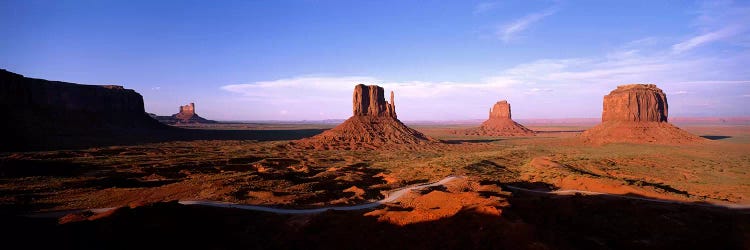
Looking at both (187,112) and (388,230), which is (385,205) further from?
(187,112)

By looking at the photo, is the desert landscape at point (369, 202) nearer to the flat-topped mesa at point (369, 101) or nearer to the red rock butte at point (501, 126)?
the flat-topped mesa at point (369, 101)

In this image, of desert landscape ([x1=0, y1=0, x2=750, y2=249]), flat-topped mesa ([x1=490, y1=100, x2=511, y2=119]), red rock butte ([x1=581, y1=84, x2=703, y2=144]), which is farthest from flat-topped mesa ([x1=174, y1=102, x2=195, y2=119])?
red rock butte ([x1=581, y1=84, x2=703, y2=144])

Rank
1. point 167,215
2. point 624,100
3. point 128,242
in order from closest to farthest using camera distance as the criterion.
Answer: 1. point 128,242
2. point 167,215
3. point 624,100

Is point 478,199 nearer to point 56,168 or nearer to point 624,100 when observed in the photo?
point 56,168

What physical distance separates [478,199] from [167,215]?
1609cm

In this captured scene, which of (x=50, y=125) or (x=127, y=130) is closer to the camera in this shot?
(x=50, y=125)

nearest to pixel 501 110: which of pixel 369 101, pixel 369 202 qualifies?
pixel 369 101

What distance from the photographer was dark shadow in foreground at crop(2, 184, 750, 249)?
1301cm

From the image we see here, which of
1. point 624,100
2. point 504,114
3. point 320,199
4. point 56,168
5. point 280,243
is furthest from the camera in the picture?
point 504,114

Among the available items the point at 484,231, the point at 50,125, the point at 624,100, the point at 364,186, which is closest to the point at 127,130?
the point at 50,125

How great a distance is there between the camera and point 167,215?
50.3 feet

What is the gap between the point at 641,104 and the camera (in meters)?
73.2

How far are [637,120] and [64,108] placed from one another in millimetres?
134228

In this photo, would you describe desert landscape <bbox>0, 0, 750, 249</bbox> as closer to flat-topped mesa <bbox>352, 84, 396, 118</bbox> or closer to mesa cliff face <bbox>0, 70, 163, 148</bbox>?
mesa cliff face <bbox>0, 70, 163, 148</bbox>
